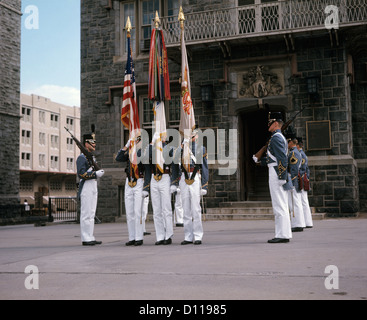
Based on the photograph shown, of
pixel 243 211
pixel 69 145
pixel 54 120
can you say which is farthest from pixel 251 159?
pixel 69 145

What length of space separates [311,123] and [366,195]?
10.8 ft

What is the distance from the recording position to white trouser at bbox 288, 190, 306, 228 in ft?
37.6

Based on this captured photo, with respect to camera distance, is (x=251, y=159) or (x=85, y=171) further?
(x=251, y=159)

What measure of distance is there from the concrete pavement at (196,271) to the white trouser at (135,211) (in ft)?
1.82

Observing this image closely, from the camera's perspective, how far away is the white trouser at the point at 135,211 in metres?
9.38

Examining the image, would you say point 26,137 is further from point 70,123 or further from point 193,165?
point 193,165

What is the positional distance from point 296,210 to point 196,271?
6464 millimetres

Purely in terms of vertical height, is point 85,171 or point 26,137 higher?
point 26,137

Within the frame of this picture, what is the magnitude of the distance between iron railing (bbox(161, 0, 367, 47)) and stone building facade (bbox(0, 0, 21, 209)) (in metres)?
13.9

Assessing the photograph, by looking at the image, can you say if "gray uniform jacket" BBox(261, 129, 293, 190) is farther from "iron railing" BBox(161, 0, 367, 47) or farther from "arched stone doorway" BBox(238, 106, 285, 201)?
"arched stone doorway" BBox(238, 106, 285, 201)

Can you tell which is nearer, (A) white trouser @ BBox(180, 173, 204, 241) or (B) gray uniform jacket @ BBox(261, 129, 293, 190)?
(B) gray uniform jacket @ BBox(261, 129, 293, 190)

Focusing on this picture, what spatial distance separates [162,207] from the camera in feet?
30.8
